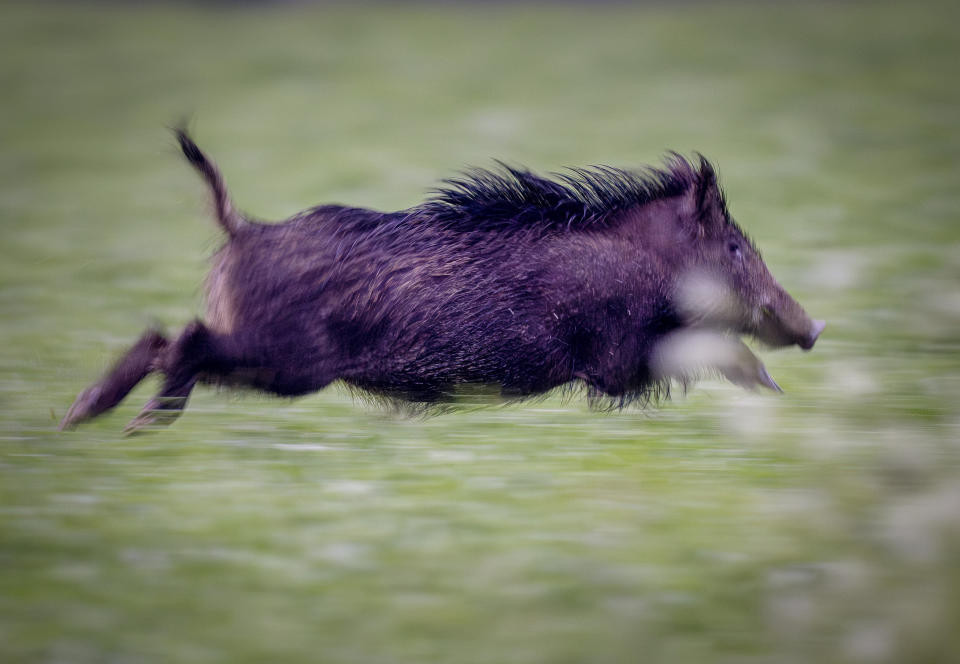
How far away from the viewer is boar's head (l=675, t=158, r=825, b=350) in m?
3.52

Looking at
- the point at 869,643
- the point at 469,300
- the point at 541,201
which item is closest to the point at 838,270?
the point at 541,201

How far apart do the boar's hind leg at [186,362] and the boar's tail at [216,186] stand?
37 cm

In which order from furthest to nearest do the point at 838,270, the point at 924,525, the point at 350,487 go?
1. the point at 838,270
2. the point at 350,487
3. the point at 924,525

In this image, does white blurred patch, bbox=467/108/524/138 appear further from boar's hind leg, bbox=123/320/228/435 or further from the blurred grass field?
boar's hind leg, bbox=123/320/228/435

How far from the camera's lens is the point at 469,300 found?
3.33 metres

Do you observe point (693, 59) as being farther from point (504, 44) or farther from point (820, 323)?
point (820, 323)

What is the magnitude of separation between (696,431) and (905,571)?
1045 millimetres

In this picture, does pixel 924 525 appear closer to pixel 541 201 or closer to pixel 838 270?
pixel 541 201

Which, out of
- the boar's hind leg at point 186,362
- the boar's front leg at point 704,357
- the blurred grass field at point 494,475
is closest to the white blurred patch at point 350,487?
the blurred grass field at point 494,475

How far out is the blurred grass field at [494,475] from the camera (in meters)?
2.56

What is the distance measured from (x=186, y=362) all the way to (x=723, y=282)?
5.42 feet

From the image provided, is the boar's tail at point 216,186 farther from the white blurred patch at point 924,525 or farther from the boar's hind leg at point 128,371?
the white blurred patch at point 924,525

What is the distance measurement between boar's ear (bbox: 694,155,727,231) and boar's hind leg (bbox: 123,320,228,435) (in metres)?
1.52

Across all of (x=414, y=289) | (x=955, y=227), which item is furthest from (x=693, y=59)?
(x=414, y=289)
